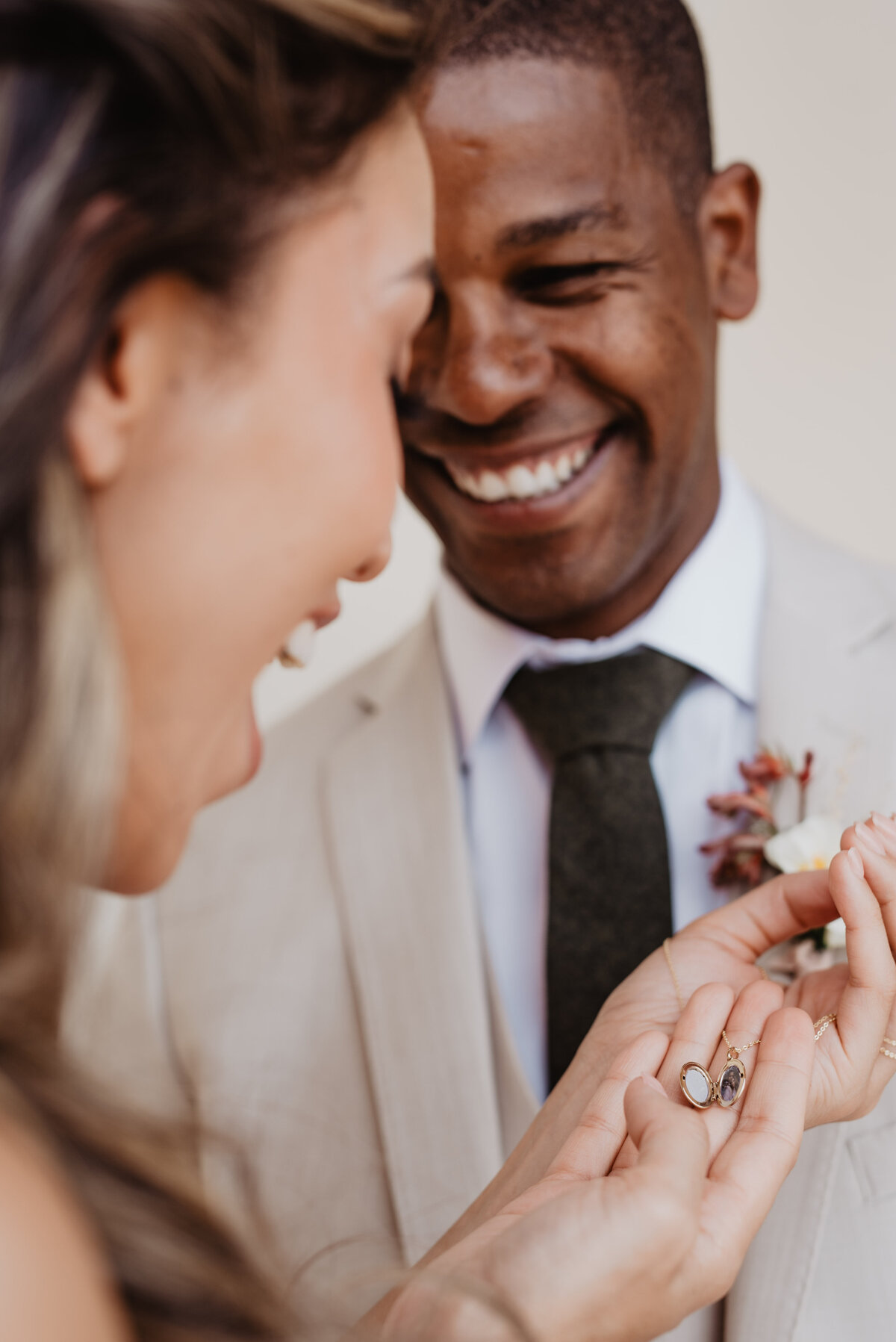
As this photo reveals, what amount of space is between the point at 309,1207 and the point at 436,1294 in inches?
21.2

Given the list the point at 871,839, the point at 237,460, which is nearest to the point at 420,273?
the point at 237,460

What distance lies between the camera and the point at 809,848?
0.97 m

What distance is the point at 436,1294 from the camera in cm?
65

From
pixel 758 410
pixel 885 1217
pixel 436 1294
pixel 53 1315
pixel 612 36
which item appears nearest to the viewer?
pixel 53 1315

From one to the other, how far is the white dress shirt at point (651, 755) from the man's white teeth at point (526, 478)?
6.1 inches

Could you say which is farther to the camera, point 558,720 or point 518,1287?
point 558,720

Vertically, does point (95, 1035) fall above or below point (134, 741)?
below

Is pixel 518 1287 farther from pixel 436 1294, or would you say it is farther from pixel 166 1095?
pixel 166 1095

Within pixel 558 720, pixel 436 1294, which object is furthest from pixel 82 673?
pixel 558 720

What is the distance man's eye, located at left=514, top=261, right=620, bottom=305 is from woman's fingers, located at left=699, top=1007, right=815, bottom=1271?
0.66m

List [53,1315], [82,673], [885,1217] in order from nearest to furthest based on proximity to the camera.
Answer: [53,1315]
[82,673]
[885,1217]

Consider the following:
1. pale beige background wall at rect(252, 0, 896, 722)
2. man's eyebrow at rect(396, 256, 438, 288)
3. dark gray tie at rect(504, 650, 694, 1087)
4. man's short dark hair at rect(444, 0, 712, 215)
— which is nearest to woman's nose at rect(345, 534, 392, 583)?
man's eyebrow at rect(396, 256, 438, 288)

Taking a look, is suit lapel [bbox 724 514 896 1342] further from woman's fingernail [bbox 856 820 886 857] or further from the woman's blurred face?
the woman's blurred face

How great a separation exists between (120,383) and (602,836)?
0.69 metres
